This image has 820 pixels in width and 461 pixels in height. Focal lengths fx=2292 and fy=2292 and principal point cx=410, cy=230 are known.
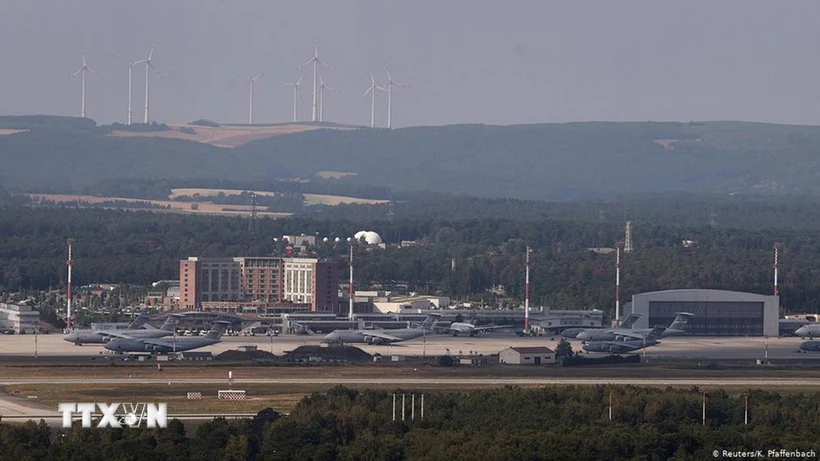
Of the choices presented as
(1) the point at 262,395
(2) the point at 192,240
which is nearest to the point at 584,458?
(1) the point at 262,395

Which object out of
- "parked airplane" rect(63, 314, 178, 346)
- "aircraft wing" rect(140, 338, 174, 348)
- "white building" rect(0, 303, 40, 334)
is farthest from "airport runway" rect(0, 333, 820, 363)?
"white building" rect(0, 303, 40, 334)

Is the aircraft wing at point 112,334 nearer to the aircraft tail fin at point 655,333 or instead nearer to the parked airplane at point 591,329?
the parked airplane at point 591,329

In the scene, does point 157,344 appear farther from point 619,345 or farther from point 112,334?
point 619,345

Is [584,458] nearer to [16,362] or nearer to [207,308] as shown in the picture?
[16,362]

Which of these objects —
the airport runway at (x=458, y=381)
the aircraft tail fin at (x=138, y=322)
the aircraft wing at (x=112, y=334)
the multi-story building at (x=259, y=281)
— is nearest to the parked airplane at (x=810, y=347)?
the airport runway at (x=458, y=381)

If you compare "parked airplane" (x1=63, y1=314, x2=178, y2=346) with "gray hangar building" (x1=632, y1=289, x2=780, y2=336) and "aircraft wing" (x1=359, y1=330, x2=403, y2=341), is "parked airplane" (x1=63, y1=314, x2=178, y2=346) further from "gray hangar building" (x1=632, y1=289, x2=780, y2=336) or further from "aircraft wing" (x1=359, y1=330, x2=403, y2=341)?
"gray hangar building" (x1=632, y1=289, x2=780, y2=336)

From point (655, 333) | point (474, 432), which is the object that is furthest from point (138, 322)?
point (474, 432)
